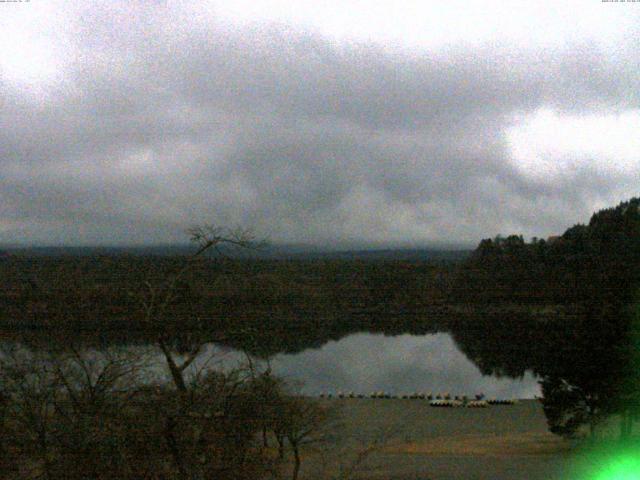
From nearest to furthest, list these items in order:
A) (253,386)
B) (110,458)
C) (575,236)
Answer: (110,458) < (253,386) < (575,236)

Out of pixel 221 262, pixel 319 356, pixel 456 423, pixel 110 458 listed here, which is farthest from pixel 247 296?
pixel 456 423

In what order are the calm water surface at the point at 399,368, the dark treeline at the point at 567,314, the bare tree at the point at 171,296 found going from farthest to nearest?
1. the calm water surface at the point at 399,368
2. the dark treeline at the point at 567,314
3. the bare tree at the point at 171,296

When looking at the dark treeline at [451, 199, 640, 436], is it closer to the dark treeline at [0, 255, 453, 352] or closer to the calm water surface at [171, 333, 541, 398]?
the calm water surface at [171, 333, 541, 398]

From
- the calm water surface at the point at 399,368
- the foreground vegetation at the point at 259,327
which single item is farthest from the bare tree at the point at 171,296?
the calm water surface at the point at 399,368

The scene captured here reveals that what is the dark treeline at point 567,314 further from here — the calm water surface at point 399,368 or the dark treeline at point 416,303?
the calm water surface at point 399,368

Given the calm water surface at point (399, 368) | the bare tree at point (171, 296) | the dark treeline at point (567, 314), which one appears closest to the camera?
the bare tree at point (171, 296)

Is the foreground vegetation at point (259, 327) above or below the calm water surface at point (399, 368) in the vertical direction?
above

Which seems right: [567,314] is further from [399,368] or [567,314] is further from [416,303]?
[399,368]

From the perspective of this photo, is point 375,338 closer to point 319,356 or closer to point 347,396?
point 319,356

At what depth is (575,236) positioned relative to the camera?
1037 centimetres

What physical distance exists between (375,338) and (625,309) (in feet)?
11.3

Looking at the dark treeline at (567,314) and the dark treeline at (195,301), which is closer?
the dark treeline at (195,301)

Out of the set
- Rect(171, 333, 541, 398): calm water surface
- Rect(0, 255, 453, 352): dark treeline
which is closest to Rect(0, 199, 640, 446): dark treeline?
Rect(0, 255, 453, 352): dark treeline

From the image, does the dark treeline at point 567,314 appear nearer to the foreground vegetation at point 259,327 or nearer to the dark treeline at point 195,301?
the foreground vegetation at point 259,327
